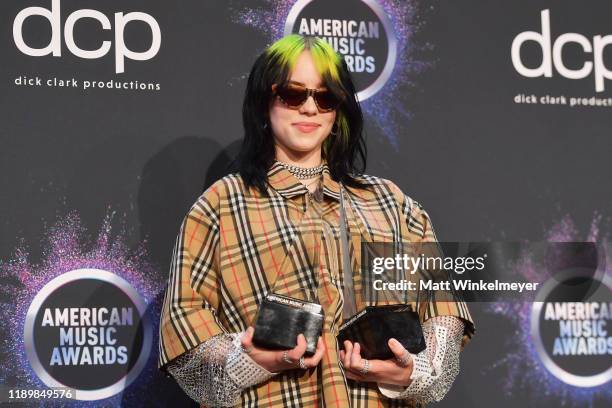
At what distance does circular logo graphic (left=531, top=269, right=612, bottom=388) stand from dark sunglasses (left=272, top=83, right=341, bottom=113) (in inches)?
41.2

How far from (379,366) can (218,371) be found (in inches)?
12.5

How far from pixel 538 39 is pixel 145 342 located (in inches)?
56.3

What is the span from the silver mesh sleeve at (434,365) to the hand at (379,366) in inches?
0.8

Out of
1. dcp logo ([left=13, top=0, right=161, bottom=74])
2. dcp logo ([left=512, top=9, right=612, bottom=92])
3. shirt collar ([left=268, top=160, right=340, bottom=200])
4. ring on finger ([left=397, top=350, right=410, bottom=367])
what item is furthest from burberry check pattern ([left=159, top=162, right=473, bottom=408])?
dcp logo ([left=512, top=9, right=612, bottom=92])

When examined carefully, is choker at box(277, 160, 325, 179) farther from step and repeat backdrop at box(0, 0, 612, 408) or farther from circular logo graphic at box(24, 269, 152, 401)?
circular logo graphic at box(24, 269, 152, 401)

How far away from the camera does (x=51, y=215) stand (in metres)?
2.38

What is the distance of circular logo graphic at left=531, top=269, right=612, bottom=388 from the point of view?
2.70 meters

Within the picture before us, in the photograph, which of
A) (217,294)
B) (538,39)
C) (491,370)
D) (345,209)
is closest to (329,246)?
(345,209)

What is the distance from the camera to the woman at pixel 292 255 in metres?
1.85

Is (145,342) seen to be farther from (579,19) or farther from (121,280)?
(579,19)

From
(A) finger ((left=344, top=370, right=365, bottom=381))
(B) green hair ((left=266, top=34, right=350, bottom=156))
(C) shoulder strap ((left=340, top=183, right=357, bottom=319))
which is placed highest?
(B) green hair ((left=266, top=34, right=350, bottom=156))

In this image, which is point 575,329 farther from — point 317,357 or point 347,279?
point 317,357

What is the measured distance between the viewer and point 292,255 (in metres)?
1.93

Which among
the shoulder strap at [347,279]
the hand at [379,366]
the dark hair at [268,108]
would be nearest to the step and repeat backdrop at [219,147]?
the dark hair at [268,108]
